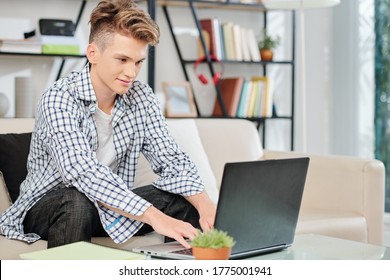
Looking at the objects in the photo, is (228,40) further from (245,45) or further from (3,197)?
(3,197)

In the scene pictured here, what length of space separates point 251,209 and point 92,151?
0.63 meters

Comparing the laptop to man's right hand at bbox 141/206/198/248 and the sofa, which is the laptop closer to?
man's right hand at bbox 141/206/198/248

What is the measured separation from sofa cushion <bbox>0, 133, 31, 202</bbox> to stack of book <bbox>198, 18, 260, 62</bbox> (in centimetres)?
216

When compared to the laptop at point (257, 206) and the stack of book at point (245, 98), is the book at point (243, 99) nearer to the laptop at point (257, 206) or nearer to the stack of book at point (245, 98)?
the stack of book at point (245, 98)

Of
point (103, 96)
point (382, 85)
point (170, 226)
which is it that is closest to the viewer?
point (170, 226)

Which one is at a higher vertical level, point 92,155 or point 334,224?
point 92,155

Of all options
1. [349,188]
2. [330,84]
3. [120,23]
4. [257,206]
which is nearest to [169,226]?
[257,206]

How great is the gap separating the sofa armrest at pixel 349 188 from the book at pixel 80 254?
1.67 m

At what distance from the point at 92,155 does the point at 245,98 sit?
259 centimetres

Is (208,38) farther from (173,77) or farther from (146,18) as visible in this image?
(146,18)

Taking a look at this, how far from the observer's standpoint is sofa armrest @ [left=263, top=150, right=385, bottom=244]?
10.6 ft

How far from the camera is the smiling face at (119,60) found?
2299mm

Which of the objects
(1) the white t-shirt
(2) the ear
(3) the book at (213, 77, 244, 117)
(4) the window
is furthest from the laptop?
(4) the window

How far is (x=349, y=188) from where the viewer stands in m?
3.27
